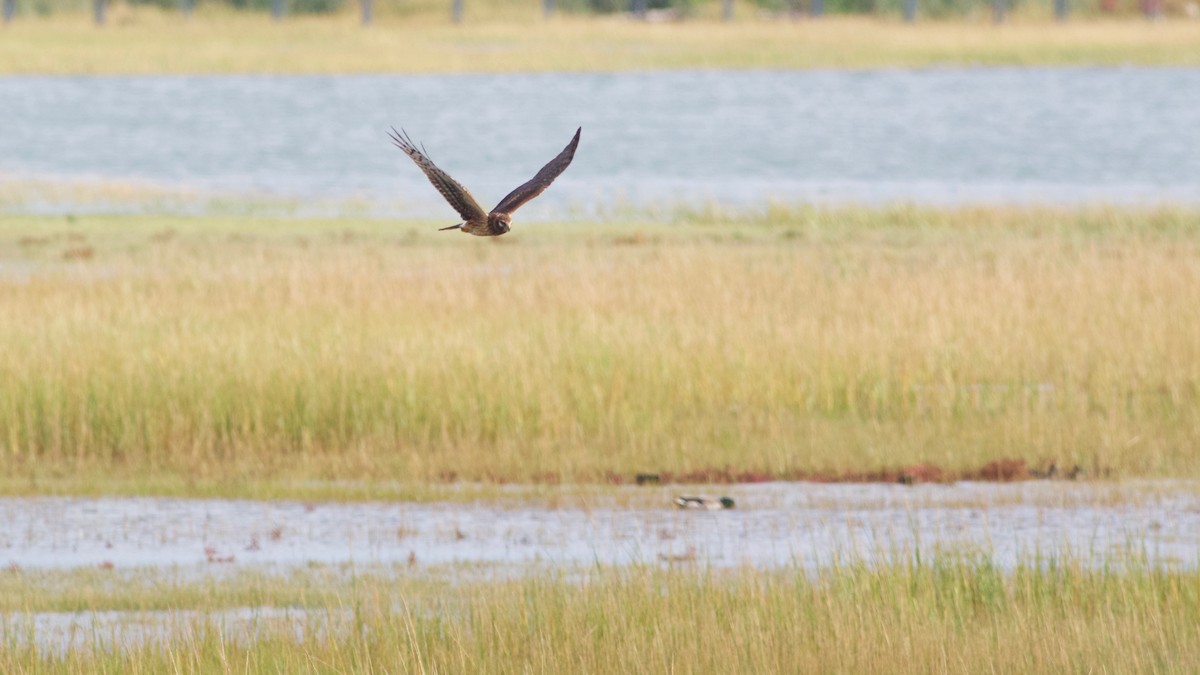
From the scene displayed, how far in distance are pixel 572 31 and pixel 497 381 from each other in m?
59.6

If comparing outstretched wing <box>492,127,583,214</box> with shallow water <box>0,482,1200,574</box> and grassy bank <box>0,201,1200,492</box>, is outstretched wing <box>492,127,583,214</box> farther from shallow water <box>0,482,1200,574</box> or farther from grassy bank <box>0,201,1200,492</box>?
grassy bank <box>0,201,1200,492</box>

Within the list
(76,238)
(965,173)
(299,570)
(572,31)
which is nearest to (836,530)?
(299,570)

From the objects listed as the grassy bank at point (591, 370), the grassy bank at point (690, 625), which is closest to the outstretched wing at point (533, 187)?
the grassy bank at point (690, 625)

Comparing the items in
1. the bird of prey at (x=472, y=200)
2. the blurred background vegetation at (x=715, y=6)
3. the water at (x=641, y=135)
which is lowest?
the water at (x=641, y=135)

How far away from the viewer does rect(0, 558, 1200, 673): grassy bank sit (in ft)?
32.4

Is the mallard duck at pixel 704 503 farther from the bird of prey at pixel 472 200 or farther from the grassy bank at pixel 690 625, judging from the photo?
the bird of prey at pixel 472 200

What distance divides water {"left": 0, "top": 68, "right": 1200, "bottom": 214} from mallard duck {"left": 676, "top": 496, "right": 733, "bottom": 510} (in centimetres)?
2279

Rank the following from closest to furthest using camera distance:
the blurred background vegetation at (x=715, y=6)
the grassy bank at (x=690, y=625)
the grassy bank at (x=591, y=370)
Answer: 1. the grassy bank at (x=690, y=625)
2. the grassy bank at (x=591, y=370)
3. the blurred background vegetation at (x=715, y=6)

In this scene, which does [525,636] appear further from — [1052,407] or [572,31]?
[572,31]

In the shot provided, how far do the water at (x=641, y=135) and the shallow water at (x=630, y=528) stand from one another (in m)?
22.6

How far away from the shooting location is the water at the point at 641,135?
44.9 metres

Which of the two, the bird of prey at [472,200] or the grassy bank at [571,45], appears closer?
the bird of prey at [472,200]

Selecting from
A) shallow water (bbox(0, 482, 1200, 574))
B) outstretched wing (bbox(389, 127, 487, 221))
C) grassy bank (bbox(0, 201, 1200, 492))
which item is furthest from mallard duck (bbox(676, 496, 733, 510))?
outstretched wing (bbox(389, 127, 487, 221))

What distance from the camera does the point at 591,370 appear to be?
18.6 metres
